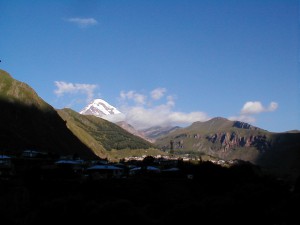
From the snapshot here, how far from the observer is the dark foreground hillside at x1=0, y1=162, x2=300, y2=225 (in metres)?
34.9

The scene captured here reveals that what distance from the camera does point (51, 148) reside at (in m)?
190

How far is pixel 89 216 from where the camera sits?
34594 mm

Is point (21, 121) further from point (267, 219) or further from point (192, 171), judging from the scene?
point (267, 219)

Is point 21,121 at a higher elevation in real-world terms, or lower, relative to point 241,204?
higher

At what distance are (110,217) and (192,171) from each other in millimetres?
66532

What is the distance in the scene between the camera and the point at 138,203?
186ft

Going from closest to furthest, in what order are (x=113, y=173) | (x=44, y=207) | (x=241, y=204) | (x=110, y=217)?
(x=110, y=217) → (x=44, y=207) → (x=241, y=204) → (x=113, y=173)

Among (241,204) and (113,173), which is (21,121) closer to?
(113,173)

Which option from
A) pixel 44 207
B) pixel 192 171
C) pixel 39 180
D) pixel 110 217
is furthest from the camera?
pixel 192 171

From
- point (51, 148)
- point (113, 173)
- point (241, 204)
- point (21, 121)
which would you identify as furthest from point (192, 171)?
point (21, 121)

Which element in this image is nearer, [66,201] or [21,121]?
[66,201]

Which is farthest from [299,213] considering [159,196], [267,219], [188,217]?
[159,196]

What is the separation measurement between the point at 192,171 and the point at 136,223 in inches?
2597

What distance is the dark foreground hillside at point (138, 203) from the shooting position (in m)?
34.9
